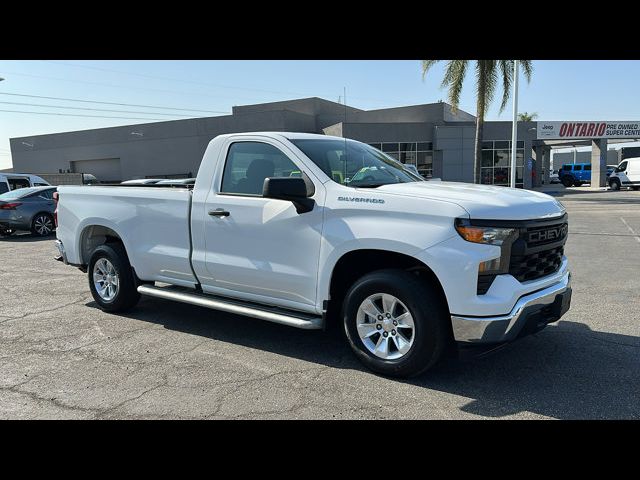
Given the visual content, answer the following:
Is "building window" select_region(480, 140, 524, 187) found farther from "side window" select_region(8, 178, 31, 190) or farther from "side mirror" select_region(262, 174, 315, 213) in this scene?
"side mirror" select_region(262, 174, 315, 213)

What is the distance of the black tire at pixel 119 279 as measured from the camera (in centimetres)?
606

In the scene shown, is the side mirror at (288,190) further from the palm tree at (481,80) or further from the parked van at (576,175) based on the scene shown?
the parked van at (576,175)

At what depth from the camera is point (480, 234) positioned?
3.73 m

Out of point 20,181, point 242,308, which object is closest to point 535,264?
point 242,308

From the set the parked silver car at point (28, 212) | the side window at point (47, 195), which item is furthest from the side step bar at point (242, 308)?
the side window at point (47, 195)

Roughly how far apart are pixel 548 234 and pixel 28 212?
48.0 ft

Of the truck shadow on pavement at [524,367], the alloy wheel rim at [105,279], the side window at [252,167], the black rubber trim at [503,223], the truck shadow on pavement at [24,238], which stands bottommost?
the truck shadow on pavement at [24,238]

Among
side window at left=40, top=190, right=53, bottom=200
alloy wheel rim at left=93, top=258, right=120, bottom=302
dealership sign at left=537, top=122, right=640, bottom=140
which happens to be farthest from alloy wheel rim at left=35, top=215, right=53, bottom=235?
dealership sign at left=537, top=122, right=640, bottom=140

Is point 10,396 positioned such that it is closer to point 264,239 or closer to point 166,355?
point 166,355

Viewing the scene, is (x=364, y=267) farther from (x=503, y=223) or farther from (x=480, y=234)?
(x=503, y=223)

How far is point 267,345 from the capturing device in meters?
5.09

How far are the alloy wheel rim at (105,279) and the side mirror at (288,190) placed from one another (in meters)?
2.77
